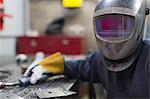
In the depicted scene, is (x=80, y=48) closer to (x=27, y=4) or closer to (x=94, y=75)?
(x=27, y=4)

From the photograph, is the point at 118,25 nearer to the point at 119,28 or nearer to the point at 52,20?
the point at 119,28

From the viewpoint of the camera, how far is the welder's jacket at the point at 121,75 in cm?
112

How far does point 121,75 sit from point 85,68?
0.70 feet

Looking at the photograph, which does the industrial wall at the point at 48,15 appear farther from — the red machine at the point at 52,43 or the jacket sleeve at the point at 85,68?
the jacket sleeve at the point at 85,68

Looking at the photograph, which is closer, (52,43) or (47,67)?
(47,67)

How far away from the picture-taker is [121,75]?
1.18 metres

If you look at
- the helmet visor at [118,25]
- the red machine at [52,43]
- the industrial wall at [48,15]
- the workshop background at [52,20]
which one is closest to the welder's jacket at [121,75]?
the helmet visor at [118,25]

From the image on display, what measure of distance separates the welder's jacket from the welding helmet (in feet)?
0.13

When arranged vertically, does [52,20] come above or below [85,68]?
above

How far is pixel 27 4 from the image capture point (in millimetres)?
3391

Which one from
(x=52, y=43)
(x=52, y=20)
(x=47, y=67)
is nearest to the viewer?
(x=47, y=67)

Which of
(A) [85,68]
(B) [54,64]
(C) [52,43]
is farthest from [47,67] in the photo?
(C) [52,43]

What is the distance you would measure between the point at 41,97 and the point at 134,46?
0.45 meters

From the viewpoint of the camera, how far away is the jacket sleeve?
4.27 ft
